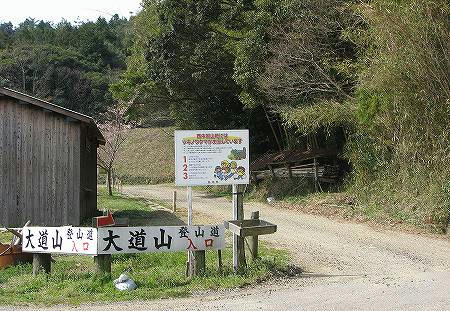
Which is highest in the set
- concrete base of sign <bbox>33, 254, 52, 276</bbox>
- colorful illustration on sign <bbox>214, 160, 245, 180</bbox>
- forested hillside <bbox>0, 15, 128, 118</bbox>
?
forested hillside <bbox>0, 15, 128, 118</bbox>

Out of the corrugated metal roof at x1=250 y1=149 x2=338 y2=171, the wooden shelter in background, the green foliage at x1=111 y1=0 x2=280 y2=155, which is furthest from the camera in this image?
the green foliage at x1=111 y1=0 x2=280 y2=155

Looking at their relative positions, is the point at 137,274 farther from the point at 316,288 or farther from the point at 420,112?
the point at 420,112

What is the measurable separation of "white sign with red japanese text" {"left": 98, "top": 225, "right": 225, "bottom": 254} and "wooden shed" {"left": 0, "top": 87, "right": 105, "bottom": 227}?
6703 mm

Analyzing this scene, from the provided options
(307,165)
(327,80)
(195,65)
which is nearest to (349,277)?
(327,80)

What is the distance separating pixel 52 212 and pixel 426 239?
9.25 metres

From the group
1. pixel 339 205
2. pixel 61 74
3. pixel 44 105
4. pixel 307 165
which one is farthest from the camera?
pixel 61 74

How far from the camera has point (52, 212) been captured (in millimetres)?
14531

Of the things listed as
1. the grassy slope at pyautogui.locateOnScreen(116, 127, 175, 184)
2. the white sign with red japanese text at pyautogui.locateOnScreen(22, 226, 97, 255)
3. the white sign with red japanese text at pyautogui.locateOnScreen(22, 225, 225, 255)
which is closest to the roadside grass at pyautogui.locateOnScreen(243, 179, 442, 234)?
the white sign with red japanese text at pyautogui.locateOnScreen(22, 225, 225, 255)

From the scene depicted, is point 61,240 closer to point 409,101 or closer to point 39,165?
point 39,165

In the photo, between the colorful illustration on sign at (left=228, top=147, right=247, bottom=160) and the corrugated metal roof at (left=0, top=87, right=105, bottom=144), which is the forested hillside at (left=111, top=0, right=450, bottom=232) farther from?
the corrugated metal roof at (left=0, top=87, right=105, bottom=144)

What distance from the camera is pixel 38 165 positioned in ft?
47.9

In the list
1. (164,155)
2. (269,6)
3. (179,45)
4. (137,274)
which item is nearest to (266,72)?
(269,6)

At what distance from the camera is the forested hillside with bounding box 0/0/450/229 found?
507 inches

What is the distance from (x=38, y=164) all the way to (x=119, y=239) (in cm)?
717
